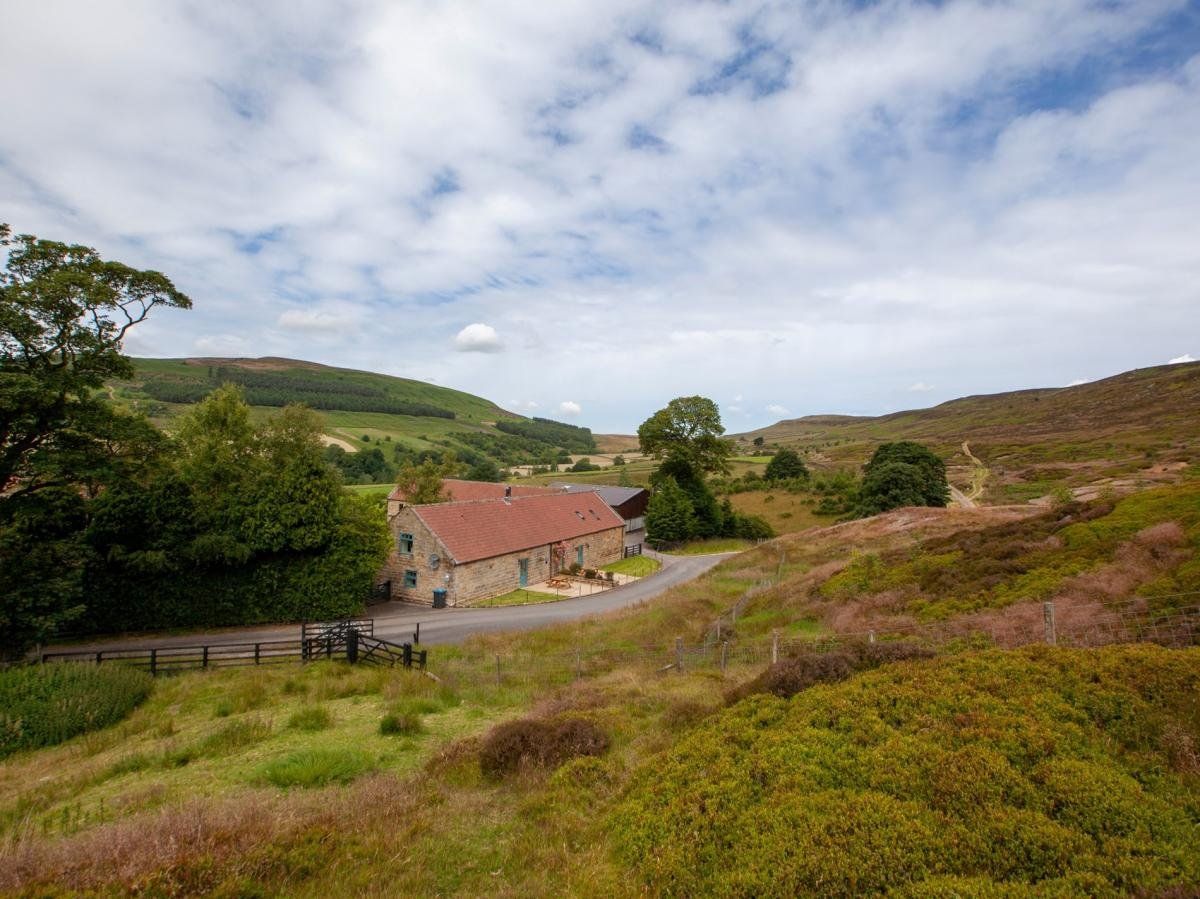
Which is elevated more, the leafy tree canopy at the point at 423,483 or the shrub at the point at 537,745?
the leafy tree canopy at the point at 423,483

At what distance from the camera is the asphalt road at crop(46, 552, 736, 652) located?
2292 cm

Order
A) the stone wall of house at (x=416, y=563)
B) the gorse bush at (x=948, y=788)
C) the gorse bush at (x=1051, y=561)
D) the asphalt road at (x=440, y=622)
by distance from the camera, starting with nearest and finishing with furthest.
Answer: the gorse bush at (x=948, y=788) → the gorse bush at (x=1051, y=561) → the asphalt road at (x=440, y=622) → the stone wall of house at (x=416, y=563)

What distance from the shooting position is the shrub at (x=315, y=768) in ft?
27.7

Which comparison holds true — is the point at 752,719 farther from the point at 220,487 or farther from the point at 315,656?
the point at 220,487

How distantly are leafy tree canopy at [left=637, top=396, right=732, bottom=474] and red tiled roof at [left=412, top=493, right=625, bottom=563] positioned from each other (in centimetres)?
907

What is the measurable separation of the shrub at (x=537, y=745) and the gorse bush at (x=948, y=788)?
72.1 inches

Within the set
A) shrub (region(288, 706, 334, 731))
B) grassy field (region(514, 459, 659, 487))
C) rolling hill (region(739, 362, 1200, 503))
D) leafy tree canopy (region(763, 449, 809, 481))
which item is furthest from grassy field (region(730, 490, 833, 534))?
shrub (region(288, 706, 334, 731))

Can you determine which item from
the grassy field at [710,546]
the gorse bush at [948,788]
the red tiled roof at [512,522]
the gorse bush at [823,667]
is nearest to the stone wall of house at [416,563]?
the red tiled roof at [512,522]

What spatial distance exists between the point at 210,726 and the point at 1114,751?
15.7 meters

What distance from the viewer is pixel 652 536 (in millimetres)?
53188

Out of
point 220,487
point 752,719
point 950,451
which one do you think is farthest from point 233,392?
point 950,451

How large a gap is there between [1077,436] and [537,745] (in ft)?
322

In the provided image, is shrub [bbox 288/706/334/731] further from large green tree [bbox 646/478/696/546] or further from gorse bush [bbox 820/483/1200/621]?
large green tree [bbox 646/478/696/546]

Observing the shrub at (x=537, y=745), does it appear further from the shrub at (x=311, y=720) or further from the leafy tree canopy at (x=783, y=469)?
the leafy tree canopy at (x=783, y=469)
